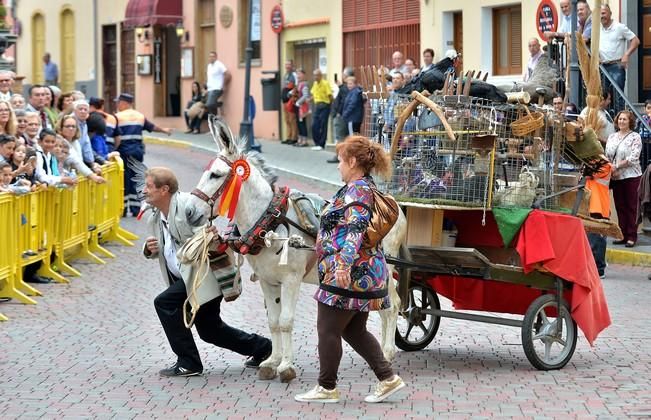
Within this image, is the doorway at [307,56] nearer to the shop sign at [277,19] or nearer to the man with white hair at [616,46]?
the shop sign at [277,19]

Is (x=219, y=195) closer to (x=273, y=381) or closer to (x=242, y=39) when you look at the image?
(x=273, y=381)

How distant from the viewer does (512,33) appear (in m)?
27.5

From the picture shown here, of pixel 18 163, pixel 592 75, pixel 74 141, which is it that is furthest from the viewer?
pixel 74 141

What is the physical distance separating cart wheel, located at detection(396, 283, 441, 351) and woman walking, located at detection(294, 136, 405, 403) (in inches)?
80.5

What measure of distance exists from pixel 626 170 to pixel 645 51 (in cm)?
600

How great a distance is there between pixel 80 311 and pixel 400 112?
178 inches

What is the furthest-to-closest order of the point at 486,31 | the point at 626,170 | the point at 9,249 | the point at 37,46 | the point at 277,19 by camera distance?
the point at 37,46 → the point at 277,19 → the point at 486,31 → the point at 626,170 → the point at 9,249

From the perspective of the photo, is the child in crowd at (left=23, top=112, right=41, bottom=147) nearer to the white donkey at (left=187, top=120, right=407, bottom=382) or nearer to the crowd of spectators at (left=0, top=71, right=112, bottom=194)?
the crowd of spectators at (left=0, top=71, right=112, bottom=194)

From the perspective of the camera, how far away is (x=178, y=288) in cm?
993

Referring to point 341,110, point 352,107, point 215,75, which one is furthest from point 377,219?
point 215,75

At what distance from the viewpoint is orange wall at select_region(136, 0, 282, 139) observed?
3591cm

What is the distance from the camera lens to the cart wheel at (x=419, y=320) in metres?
11.0

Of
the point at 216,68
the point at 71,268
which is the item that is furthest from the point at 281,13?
the point at 71,268

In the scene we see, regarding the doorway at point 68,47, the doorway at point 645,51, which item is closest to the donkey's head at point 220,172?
the doorway at point 645,51
